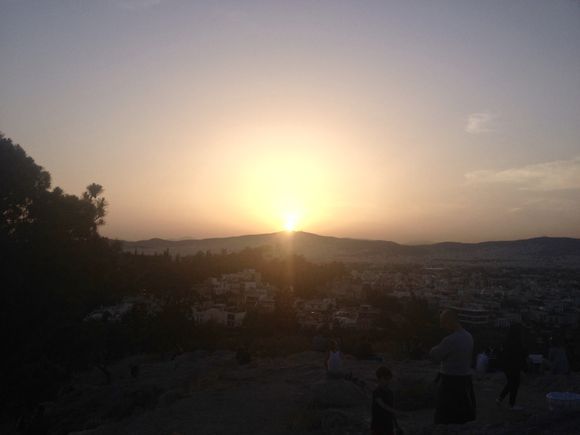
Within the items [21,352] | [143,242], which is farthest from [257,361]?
[143,242]

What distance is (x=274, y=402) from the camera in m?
12.2

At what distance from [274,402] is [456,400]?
6.79m

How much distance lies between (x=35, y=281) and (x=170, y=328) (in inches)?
489

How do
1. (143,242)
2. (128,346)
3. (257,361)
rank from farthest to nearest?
(143,242) → (128,346) → (257,361)

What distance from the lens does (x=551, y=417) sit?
600 centimetres

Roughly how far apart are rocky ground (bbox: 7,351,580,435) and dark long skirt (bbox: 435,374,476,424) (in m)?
0.13

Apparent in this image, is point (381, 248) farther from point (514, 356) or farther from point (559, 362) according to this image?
point (514, 356)

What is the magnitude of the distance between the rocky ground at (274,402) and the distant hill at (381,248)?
96204 millimetres

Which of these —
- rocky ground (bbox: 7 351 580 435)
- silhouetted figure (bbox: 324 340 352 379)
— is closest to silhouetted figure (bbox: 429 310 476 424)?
rocky ground (bbox: 7 351 580 435)

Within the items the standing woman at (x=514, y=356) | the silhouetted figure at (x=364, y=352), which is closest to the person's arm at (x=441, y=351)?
the standing woman at (x=514, y=356)

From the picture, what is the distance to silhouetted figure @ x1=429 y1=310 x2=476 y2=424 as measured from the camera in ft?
19.8

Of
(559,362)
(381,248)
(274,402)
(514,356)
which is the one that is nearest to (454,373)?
(514,356)

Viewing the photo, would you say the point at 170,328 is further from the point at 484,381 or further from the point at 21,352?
the point at 484,381

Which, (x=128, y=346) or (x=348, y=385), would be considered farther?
(x=128, y=346)
